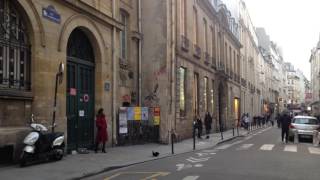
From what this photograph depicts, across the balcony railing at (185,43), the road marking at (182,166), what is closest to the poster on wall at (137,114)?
the balcony railing at (185,43)

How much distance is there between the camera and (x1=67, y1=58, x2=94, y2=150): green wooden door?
63.1 ft

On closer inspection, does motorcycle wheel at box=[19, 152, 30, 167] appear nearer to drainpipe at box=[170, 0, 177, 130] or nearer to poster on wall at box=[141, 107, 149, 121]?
poster on wall at box=[141, 107, 149, 121]

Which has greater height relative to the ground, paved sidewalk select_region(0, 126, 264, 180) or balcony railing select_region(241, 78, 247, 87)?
balcony railing select_region(241, 78, 247, 87)

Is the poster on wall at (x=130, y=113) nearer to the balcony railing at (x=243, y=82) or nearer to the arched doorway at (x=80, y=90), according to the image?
the arched doorway at (x=80, y=90)

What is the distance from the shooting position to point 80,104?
20094 mm

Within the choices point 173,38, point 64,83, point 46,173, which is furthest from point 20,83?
point 173,38

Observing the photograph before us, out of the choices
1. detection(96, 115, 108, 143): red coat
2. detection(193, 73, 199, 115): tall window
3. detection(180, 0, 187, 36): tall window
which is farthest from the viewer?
detection(193, 73, 199, 115): tall window

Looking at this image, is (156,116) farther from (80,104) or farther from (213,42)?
(213,42)

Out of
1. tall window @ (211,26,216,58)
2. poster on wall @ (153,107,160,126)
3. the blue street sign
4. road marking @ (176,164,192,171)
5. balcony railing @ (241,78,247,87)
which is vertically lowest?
road marking @ (176,164,192,171)

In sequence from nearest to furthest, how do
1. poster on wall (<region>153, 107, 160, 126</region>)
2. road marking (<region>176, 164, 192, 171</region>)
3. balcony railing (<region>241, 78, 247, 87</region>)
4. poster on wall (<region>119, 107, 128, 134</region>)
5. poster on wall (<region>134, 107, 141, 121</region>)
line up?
road marking (<region>176, 164, 192, 171</region>)
poster on wall (<region>119, 107, 128, 134</region>)
poster on wall (<region>134, 107, 141, 121</region>)
poster on wall (<region>153, 107, 160, 126</region>)
balcony railing (<region>241, 78, 247, 87</region>)

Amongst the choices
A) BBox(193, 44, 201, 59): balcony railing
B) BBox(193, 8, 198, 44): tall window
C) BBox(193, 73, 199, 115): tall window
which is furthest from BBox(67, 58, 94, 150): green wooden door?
BBox(193, 8, 198, 44): tall window

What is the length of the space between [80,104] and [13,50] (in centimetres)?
484

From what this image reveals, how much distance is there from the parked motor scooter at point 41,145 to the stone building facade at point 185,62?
10897mm

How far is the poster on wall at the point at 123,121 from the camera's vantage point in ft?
73.9
